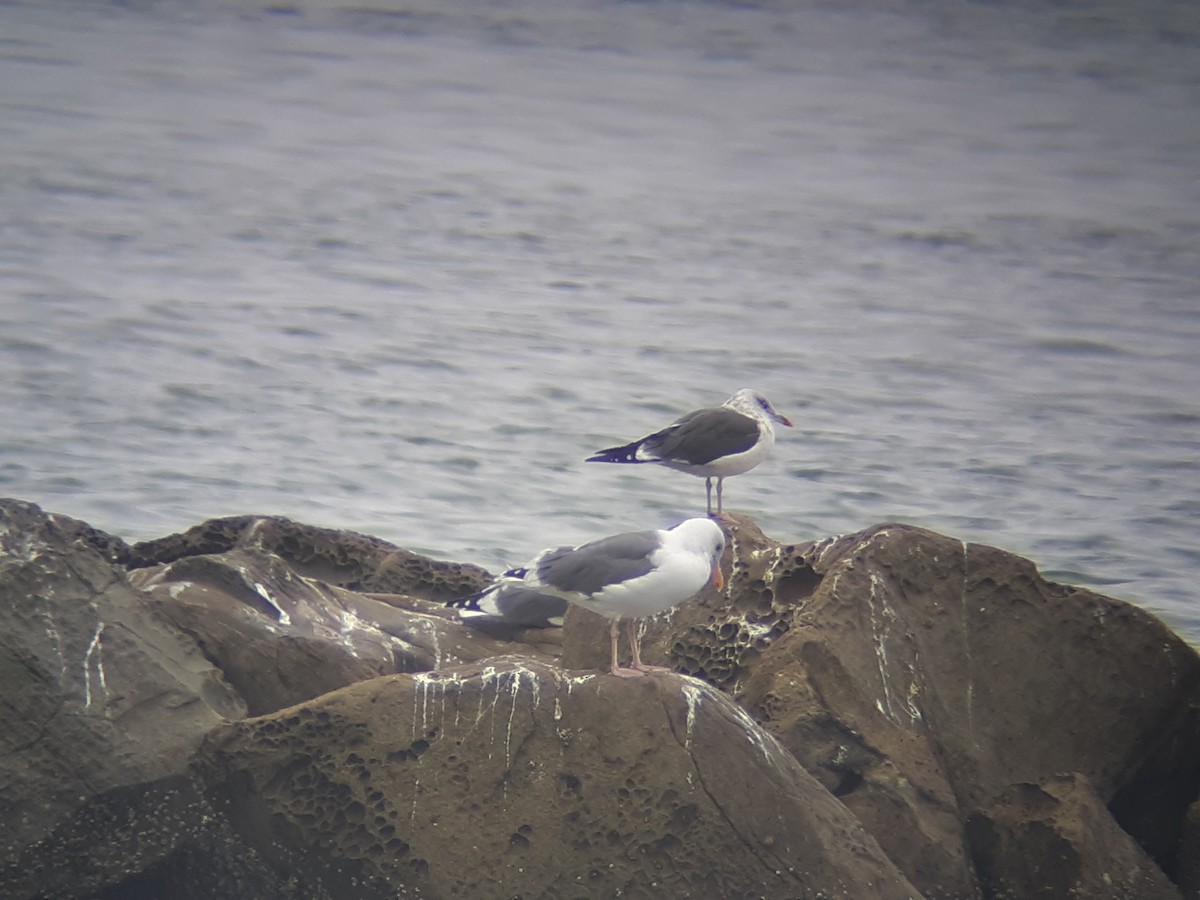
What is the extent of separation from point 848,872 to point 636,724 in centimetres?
80

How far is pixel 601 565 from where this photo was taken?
5527mm

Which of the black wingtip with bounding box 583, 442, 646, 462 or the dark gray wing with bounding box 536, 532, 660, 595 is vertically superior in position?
the dark gray wing with bounding box 536, 532, 660, 595

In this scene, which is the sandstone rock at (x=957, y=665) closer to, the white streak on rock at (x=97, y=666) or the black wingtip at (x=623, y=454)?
the black wingtip at (x=623, y=454)

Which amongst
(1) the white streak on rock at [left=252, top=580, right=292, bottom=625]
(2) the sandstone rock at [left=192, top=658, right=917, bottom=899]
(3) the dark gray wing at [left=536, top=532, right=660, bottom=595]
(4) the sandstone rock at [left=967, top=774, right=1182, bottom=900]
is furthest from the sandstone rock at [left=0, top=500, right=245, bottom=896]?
(4) the sandstone rock at [left=967, top=774, right=1182, bottom=900]

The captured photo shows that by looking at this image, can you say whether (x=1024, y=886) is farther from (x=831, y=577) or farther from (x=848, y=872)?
(x=831, y=577)

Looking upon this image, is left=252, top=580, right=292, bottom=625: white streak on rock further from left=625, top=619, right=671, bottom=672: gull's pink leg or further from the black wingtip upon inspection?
the black wingtip

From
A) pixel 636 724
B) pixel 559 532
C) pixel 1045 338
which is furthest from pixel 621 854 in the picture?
pixel 1045 338

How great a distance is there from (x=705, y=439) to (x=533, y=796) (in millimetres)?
2823

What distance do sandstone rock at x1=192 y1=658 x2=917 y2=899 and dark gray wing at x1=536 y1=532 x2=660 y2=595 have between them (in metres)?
0.35

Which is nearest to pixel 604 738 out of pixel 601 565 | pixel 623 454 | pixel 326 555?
pixel 601 565

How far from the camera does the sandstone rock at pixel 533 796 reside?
5.11 m

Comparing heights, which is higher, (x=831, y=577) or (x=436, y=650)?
(x=831, y=577)

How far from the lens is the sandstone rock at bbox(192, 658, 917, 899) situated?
5.11 m

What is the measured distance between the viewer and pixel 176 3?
23.5m
